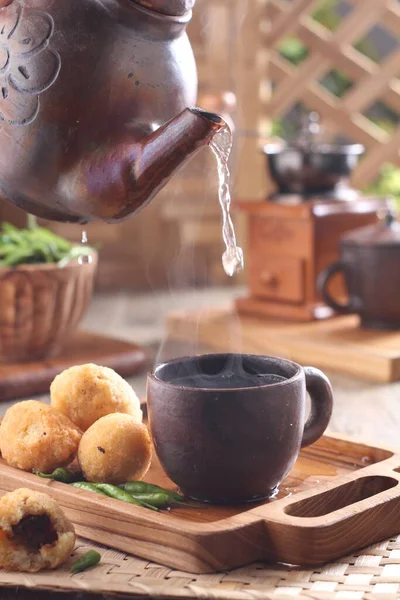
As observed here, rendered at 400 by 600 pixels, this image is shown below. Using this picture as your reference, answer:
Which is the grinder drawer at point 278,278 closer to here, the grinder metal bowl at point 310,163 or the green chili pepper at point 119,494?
the grinder metal bowl at point 310,163

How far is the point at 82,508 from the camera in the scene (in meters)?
0.73

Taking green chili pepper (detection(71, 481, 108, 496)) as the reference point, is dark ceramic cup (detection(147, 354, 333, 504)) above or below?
above

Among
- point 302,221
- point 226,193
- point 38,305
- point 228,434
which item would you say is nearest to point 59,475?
→ point 228,434

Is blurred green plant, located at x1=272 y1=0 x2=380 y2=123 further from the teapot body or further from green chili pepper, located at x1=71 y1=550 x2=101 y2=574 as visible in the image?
green chili pepper, located at x1=71 y1=550 x2=101 y2=574

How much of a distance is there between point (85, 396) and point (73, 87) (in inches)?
10.0

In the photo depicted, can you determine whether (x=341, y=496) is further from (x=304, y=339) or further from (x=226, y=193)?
(x=304, y=339)

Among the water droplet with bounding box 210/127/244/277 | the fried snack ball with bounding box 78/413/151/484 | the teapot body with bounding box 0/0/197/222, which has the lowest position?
the fried snack ball with bounding box 78/413/151/484

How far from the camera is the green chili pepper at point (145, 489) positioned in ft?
2.46

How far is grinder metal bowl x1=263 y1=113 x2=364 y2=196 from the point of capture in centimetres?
161

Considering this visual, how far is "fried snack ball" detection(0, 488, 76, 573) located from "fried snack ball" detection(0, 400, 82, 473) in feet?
0.32

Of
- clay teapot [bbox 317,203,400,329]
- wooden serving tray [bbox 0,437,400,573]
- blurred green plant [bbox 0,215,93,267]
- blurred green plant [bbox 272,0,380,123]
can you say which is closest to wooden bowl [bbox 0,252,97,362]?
blurred green plant [bbox 0,215,93,267]

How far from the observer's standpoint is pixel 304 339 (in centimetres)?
147

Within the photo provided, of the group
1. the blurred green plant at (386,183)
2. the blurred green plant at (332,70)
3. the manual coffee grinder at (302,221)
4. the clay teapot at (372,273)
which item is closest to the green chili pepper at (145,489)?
the clay teapot at (372,273)

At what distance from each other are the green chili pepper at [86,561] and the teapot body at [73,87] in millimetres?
248
